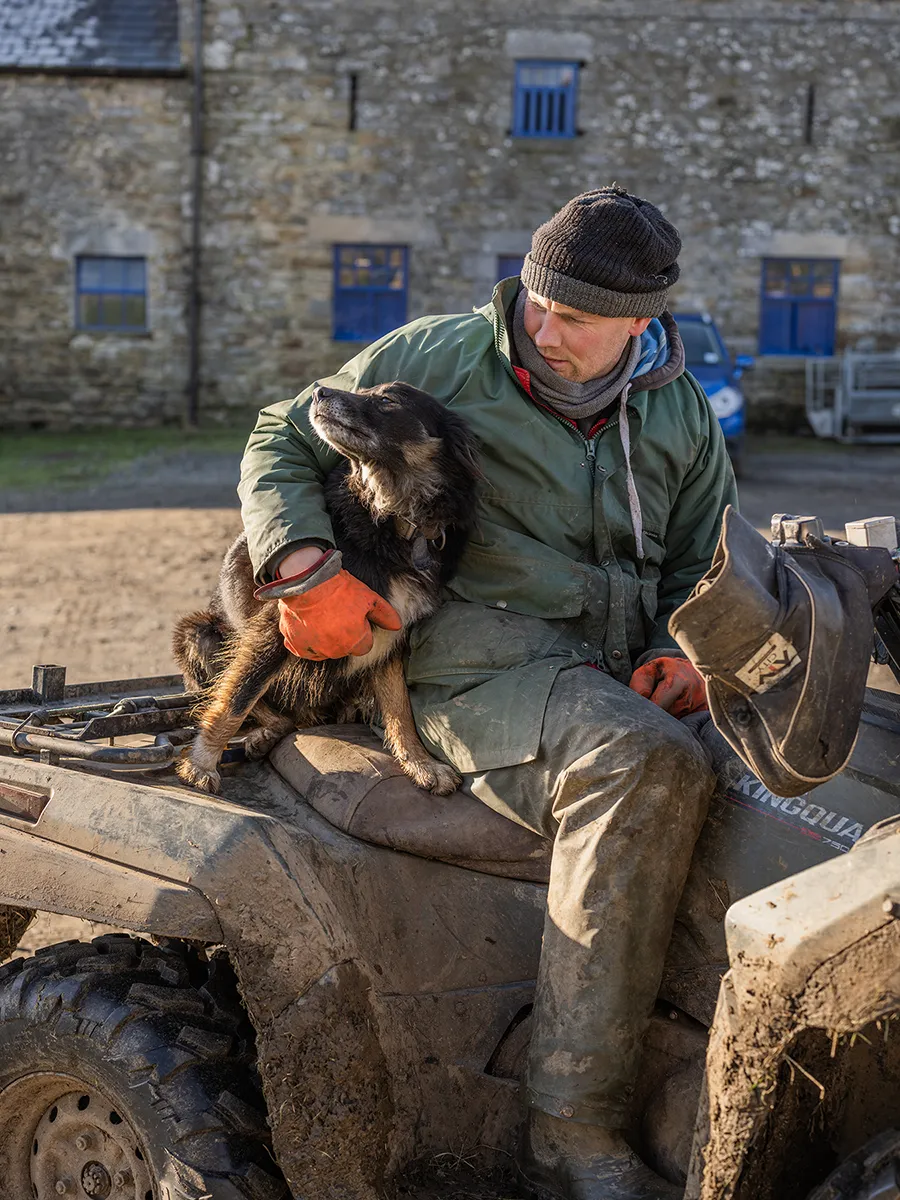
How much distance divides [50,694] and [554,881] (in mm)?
1622

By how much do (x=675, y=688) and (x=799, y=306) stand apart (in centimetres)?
1915

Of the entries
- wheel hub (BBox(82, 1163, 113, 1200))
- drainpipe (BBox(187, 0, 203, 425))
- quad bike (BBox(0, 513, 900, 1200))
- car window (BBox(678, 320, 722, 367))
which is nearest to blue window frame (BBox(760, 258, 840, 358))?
car window (BBox(678, 320, 722, 367))

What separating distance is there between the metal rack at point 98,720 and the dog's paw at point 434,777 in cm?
57

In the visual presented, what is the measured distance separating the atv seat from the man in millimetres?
63

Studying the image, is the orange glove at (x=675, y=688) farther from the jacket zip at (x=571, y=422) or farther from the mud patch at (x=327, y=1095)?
the mud patch at (x=327, y=1095)

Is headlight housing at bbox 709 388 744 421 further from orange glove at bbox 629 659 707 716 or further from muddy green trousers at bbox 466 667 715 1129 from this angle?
muddy green trousers at bbox 466 667 715 1129

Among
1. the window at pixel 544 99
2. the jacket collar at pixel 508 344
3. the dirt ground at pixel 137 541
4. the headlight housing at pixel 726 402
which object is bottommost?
the dirt ground at pixel 137 541

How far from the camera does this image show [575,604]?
2932mm

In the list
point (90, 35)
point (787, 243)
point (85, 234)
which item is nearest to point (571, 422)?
point (787, 243)

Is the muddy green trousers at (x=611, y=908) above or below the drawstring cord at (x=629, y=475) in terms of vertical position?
below

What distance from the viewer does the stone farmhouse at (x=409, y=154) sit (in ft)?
65.9

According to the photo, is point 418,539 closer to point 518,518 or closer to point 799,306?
point 518,518

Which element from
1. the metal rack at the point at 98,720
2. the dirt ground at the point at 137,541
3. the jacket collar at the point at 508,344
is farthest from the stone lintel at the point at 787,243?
the jacket collar at the point at 508,344

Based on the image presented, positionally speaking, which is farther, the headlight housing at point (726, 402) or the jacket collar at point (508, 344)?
the headlight housing at point (726, 402)
